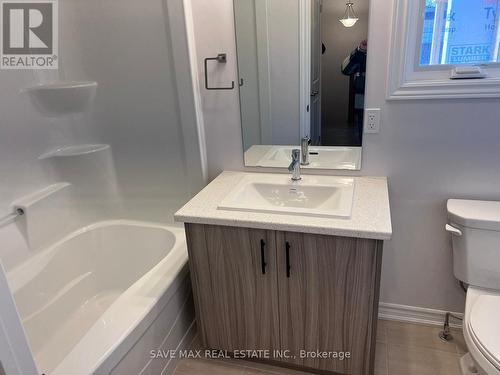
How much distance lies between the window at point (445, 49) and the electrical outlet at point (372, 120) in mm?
109

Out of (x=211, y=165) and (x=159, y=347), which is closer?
(x=159, y=347)

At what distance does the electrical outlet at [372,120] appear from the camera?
5.18 feet

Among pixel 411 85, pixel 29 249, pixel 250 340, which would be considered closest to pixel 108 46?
pixel 29 249

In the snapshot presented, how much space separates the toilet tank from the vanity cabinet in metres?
0.46

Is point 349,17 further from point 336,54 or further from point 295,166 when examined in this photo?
point 295,166

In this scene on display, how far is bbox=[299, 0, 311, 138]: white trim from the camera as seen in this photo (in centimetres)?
157

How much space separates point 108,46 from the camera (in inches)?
74.0

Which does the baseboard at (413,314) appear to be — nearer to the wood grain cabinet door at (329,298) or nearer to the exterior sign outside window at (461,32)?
the wood grain cabinet door at (329,298)

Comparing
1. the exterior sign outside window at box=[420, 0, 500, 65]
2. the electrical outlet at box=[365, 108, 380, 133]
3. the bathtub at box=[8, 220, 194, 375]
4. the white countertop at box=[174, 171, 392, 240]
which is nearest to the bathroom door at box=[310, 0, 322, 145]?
the electrical outlet at box=[365, 108, 380, 133]

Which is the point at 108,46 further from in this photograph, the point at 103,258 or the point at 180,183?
the point at 103,258

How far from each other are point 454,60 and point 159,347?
5.65ft

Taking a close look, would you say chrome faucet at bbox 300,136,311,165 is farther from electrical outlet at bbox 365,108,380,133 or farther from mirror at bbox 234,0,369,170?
electrical outlet at bbox 365,108,380,133

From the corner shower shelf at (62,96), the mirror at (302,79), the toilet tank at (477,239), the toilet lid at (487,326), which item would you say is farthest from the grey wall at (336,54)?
the corner shower shelf at (62,96)

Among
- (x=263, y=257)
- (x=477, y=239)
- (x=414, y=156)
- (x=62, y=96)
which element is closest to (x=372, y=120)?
(x=414, y=156)
